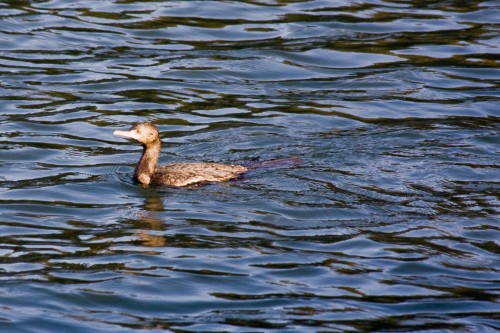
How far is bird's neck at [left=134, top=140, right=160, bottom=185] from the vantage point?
12.2 m

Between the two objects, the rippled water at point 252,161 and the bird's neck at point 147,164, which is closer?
the rippled water at point 252,161

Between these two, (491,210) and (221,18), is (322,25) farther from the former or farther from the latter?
(491,210)

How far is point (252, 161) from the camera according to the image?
12930 mm

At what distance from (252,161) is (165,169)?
1174 millimetres

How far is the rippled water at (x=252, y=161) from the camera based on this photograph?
8750mm

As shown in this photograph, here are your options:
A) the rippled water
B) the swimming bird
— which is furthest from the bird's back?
the rippled water

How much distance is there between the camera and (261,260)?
959cm

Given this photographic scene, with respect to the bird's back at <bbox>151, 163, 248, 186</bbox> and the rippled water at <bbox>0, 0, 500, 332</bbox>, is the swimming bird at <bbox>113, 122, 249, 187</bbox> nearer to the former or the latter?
the bird's back at <bbox>151, 163, 248, 186</bbox>

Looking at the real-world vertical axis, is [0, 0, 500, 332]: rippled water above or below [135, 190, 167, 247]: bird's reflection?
above

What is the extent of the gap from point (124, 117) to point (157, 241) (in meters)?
4.49

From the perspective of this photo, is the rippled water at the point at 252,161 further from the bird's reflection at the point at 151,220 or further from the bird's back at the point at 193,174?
the bird's back at the point at 193,174

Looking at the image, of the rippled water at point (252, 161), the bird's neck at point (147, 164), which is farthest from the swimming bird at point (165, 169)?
the rippled water at point (252, 161)

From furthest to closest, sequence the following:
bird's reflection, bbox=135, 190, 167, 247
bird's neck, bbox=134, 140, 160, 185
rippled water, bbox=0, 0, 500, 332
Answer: bird's neck, bbox=134, 140, 160, 185 < bird's reflection, bbox=135, 190, 167, 247 < rippled water, bbox=0, 0, 500, 332

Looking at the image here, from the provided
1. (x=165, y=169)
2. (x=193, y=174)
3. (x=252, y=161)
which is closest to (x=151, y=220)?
(x=193, y=174)
